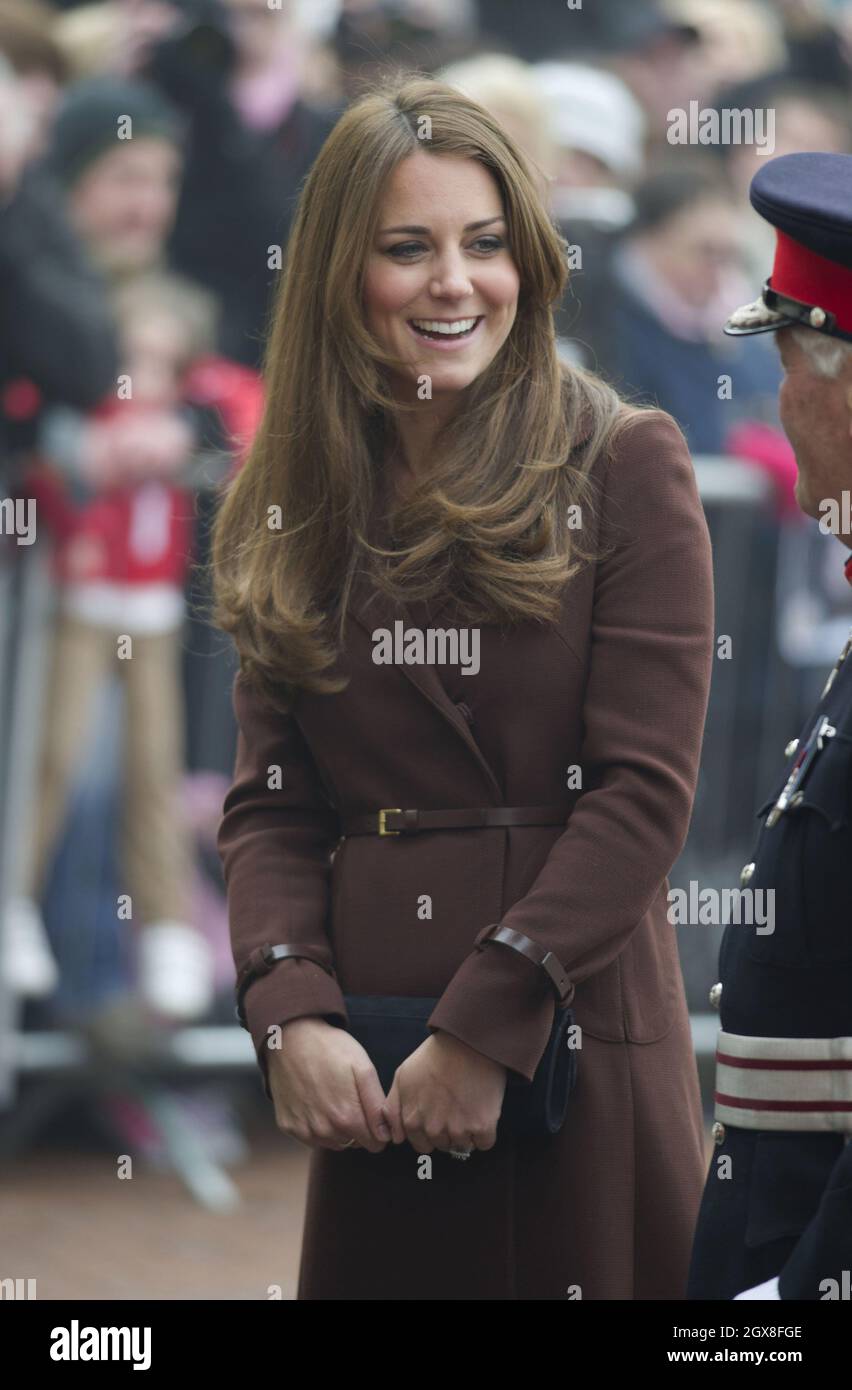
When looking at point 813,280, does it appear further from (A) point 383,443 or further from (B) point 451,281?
(A) point 383,443

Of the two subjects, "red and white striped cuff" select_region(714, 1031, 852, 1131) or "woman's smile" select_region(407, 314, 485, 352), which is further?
"woman's smile" select_region(407, 314, 485, 352)

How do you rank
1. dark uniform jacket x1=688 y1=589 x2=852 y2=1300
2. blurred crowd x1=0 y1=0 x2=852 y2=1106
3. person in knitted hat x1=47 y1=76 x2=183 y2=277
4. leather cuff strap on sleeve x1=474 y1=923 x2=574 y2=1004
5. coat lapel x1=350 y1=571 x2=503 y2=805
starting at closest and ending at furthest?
dark uniform jacket x1=688 y1=589 x2=852 y2=1300, leather cuff strap on sleeve x1=474 y1=923 x2=574 y2=1004, coat lapel x1=350 y1=571 x2=503 y2=805, blurred crowd x1=0 y1=0 x2=852 y2=1106, person in knitted hat x1=47 y1=76 x2=183 y2=277

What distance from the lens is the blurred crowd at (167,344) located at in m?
5.79

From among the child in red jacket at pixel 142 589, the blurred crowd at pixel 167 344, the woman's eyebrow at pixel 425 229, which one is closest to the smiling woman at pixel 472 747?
the woman's eyebrow at pixel 425 229

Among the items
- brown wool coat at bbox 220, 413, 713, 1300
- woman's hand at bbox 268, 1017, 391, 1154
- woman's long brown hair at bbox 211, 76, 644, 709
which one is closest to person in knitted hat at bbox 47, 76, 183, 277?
woman's long brown hair at bbox 211, 76, 644, 709

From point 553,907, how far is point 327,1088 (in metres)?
0.39

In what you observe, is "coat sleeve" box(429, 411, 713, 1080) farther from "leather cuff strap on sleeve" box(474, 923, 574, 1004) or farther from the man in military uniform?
the man in military uniform

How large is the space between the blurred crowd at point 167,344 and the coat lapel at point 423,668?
2907mm

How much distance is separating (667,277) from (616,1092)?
177 inches

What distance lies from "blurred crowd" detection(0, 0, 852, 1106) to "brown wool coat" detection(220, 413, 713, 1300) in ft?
9.71

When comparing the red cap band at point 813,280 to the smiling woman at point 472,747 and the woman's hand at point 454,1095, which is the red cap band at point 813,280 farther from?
the woman's hand at point 454,1095

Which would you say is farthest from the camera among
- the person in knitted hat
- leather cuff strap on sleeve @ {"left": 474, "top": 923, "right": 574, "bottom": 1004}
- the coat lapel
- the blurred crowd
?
the person in knitted hat

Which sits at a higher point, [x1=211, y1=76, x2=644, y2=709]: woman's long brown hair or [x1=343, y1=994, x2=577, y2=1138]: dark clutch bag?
[x1=211, y1=76, x2=644, y2=709]: woman's long brown hair

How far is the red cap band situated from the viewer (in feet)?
7.84
